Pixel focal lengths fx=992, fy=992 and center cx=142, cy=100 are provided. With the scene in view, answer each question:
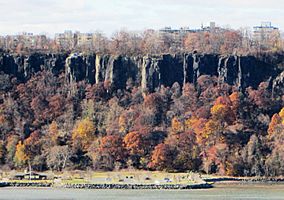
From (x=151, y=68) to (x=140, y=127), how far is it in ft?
39.6

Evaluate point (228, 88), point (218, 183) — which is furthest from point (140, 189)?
point (228, 88)

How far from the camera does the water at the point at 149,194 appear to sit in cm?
6569

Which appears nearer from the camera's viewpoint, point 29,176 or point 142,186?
point 142,186

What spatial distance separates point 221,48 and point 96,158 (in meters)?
25.7

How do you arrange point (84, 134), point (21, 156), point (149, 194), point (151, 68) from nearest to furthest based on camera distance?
point (149, 194) → point (21, 156) → point (84, 134) → point (151, 68)

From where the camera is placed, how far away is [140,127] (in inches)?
3578

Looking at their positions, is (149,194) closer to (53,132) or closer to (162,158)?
(162,158)

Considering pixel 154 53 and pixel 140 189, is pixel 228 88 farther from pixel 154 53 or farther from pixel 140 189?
pixel 140 189

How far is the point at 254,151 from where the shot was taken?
84.2m

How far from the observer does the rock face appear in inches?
3952

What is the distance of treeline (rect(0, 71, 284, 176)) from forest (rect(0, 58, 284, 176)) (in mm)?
87

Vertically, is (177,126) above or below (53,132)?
above

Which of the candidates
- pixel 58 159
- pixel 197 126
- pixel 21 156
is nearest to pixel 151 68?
pixel 197 126

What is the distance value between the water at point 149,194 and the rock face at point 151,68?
2742cm
